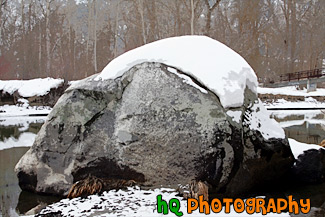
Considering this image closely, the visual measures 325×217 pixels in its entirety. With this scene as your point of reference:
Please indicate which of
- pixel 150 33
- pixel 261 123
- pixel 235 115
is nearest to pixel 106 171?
pixel 235 115

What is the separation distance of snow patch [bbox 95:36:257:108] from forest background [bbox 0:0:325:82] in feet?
49.4

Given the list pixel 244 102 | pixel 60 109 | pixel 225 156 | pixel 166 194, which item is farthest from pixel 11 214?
pixel 244 102

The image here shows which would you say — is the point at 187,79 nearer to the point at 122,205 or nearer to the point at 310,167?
the point at 122,205

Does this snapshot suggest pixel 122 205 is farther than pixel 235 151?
No

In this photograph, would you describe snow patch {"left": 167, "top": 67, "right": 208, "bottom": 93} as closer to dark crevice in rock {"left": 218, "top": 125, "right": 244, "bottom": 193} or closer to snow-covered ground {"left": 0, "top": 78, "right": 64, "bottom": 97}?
dark crevice in rock {"left": 218, "top": 125, "right": 244, "bottom": 193}

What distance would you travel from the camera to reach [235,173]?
409 centimetres

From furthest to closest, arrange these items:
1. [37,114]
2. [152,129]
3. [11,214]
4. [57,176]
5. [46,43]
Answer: [46,43], [37,114], [57,176], [152,129], [11,214]

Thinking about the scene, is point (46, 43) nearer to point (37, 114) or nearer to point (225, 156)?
point (37, 114)

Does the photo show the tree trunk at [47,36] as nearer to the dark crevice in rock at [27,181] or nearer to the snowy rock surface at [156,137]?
the dark crevice in rock at [27,181]

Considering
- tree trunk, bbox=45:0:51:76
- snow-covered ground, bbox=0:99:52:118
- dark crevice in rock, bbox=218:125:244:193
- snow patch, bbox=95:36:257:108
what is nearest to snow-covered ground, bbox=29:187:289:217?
dark crevice in rock, bbox=218:125:244:193

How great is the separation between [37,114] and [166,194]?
11.4 metres

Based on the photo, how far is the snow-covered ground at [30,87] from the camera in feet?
52.5

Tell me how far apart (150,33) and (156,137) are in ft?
71.8

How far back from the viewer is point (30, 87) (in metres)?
16.4
